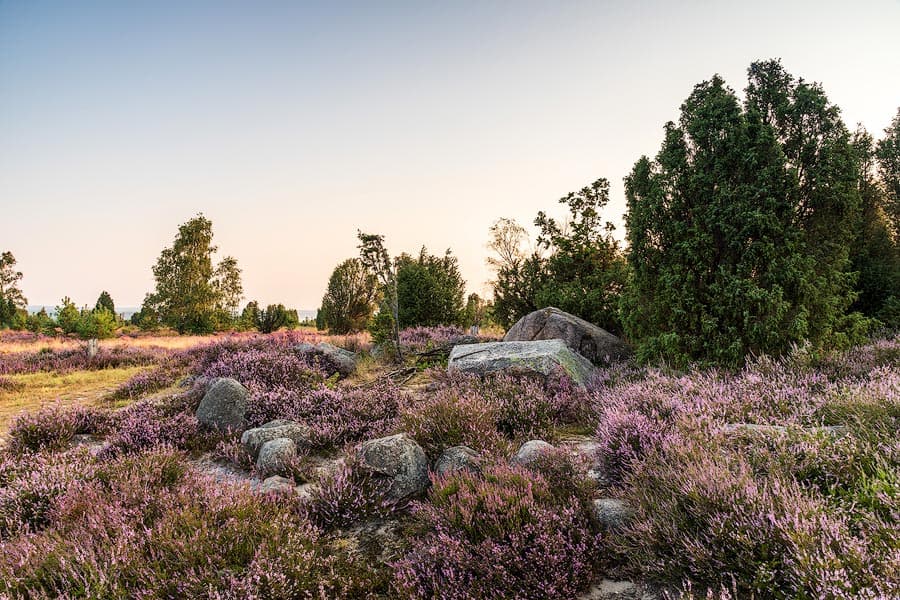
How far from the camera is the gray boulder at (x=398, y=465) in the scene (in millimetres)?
3645

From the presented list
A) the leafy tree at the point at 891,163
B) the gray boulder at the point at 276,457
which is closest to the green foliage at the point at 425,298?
the gray boulder at the point at 276,457

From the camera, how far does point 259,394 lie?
6.35 metres

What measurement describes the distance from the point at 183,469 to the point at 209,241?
40232 millimetres

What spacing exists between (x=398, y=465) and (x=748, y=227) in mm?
6244

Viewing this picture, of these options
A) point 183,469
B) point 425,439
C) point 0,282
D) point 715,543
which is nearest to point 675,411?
point 715,543

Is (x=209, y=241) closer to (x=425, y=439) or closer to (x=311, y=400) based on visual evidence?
(x=311, y=400)

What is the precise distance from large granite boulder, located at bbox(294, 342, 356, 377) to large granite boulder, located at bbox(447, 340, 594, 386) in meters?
3.19

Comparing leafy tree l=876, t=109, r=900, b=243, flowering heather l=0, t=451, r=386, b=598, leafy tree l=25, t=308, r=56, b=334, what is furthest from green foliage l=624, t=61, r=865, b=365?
leafy tree l=25, t=308, r=56, b=334

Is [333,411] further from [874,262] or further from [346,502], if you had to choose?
[874,262]

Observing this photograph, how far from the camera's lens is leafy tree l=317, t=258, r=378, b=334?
20.7 metres

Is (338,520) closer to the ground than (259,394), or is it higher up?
closer to the ground

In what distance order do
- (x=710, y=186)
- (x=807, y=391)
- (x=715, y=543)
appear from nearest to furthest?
(x=715, y=543) → (x=807, y=391) → (x=710, y=186)

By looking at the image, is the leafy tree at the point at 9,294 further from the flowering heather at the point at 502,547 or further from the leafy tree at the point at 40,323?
the flowering heather at the point at 502,547

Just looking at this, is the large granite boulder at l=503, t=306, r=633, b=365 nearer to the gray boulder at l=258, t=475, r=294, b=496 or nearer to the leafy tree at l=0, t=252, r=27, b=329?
the gray boulder at l=258, t=475, r=294, b=496
